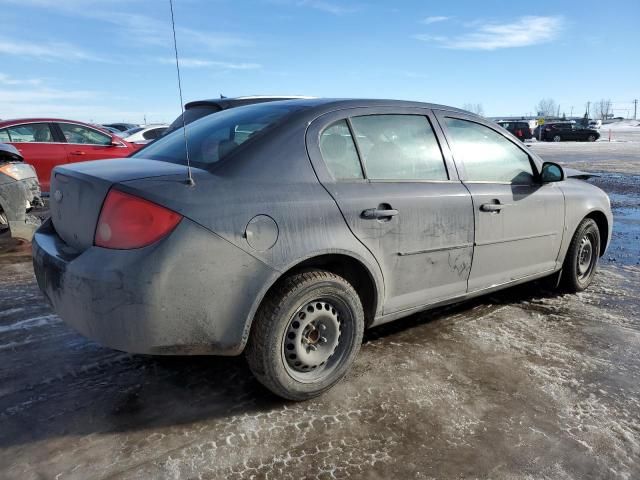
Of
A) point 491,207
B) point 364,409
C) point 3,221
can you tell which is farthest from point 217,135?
point 3,221

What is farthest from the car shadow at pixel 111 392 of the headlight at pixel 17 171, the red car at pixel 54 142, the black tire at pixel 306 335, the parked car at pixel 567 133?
the parked car at pixel 567 133

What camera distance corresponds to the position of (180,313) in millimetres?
2275

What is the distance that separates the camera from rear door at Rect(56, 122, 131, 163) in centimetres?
880

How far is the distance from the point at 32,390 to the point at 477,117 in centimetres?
335

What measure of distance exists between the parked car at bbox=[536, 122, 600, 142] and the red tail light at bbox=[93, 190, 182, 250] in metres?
43.5

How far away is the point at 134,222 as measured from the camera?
2.25 metres

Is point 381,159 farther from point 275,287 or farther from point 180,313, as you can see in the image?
point 180,313

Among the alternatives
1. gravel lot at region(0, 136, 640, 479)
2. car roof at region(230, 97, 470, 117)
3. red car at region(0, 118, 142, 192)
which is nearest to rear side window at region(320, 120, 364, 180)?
car roof at region(230, 97, 470, 117)

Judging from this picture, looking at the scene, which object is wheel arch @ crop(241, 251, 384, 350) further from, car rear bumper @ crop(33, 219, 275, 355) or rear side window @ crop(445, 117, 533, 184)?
rear side window @ crop(445, 117, 533, 184)

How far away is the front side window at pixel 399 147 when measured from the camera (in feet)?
9.84

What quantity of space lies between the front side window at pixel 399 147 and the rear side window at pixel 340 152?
0.20 feet

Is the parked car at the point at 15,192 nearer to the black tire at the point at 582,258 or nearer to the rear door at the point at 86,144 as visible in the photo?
the rear door at the point at 86,144

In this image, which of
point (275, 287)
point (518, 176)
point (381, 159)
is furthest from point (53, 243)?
point (518, 176)

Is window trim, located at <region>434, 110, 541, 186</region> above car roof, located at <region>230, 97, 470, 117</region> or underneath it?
underneath
